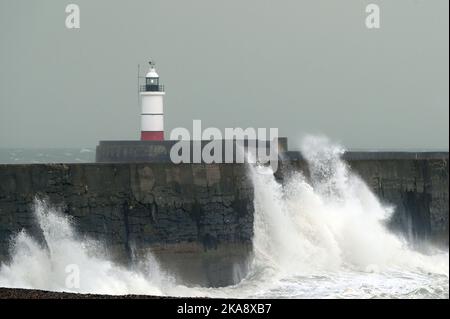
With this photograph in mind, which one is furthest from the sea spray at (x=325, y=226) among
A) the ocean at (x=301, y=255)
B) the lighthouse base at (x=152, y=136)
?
the lighthouse base at (x=152, y=136)

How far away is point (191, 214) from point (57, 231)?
194cm

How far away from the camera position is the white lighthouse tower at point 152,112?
2761 centimetres

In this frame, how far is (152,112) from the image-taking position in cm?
2758

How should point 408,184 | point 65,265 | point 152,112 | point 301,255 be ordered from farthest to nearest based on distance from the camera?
point 152,112 < point 408,184 < point 301,255 < point 65,265

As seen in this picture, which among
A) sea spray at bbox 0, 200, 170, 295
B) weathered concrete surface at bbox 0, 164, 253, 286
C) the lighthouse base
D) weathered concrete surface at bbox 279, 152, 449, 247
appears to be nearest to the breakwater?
weathered concrete surface at bbox 0, 164, 253, 286

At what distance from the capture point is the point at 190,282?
14930 millimetres

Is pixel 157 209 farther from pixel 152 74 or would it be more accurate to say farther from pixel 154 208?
pixel 152 74

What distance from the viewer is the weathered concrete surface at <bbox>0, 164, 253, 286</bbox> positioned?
14531 mm

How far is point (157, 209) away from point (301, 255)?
260 centimetres

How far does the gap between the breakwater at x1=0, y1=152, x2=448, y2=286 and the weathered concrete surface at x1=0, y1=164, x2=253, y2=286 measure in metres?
0.01

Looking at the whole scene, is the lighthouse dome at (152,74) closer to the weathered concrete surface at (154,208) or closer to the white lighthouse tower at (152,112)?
the white lighthouse tower at (152,112)

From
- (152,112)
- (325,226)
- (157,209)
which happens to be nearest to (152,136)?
(152,112)
